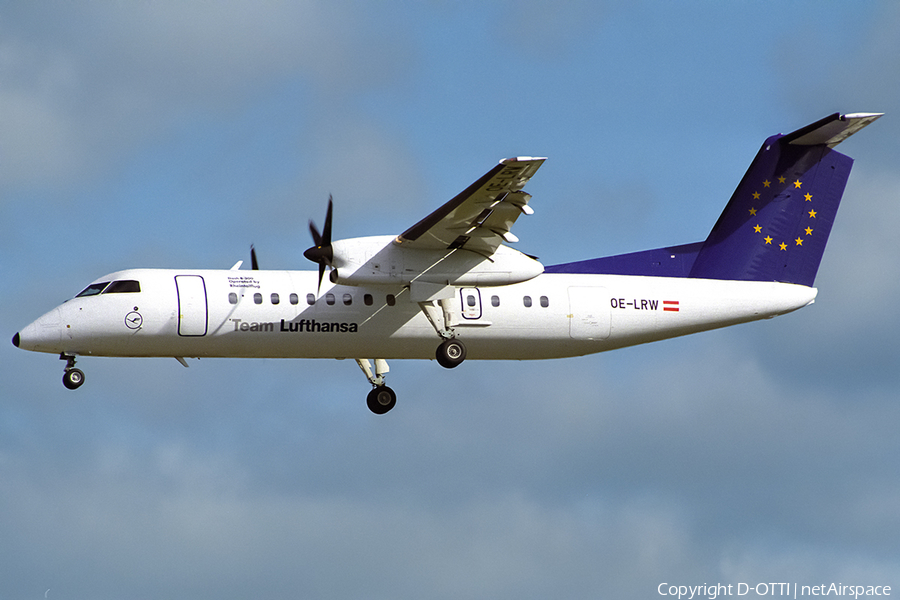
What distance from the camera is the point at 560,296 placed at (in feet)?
76.2

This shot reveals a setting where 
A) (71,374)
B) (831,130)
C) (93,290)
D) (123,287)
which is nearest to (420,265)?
(123,287)

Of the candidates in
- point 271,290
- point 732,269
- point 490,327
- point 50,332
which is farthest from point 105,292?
point 732,269

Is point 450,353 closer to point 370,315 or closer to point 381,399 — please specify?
point 370,315

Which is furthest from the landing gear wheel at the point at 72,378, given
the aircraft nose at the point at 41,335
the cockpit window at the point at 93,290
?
the cockpit window at the point at 93,290

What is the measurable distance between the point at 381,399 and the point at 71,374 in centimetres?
613

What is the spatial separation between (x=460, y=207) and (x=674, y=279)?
5.81 metres

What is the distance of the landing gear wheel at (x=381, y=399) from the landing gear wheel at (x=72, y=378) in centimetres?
578

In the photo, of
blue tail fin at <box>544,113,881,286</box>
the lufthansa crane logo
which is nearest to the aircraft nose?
the lufthansa crane logo

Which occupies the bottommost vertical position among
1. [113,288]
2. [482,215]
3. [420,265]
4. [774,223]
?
[420,265]

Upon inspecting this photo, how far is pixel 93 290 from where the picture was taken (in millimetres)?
21641

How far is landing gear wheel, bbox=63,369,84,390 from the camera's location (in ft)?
70.8

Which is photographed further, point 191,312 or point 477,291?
point 477,291

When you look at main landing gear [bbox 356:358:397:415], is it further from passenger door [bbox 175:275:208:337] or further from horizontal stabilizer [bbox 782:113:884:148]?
horizontal stabilizer [bbox 782:113:884:148]

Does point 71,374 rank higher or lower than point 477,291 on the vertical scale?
lower
